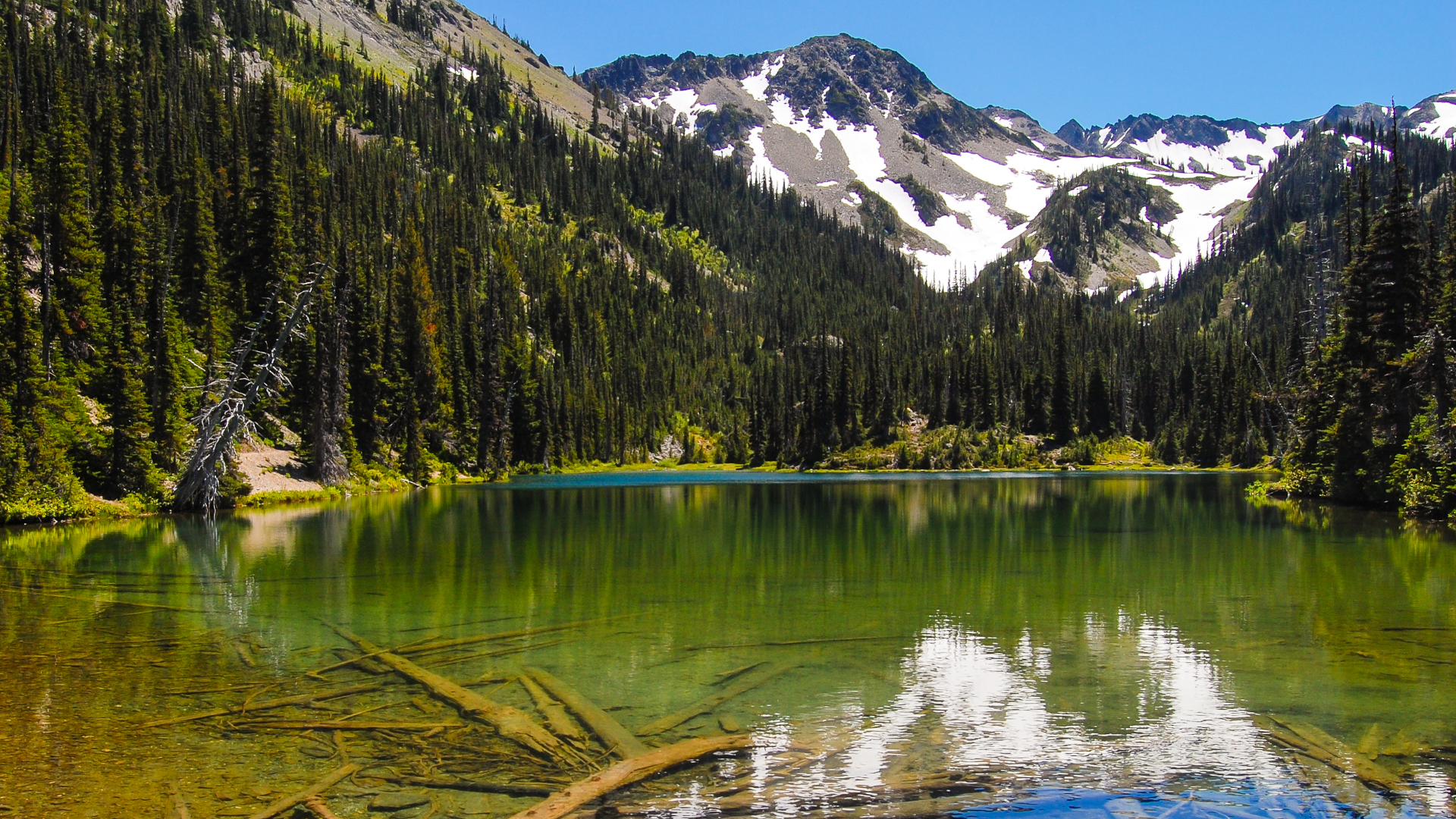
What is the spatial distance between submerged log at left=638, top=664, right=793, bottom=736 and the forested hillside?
3490cm

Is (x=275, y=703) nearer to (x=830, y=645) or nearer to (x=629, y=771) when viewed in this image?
(x=629, y=771)

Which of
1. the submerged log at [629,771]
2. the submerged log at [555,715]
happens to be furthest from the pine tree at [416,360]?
the submerged log at [629,771]

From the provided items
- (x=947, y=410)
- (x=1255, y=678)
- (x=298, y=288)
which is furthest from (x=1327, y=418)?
(x=947, y=410)

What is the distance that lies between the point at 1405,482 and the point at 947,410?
9999 centimetres

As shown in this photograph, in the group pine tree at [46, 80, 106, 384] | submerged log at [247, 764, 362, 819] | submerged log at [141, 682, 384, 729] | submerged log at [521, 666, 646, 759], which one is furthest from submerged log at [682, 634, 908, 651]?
pine tree at [46, 80, 106, 384]

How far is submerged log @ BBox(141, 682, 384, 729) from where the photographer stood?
11695mm

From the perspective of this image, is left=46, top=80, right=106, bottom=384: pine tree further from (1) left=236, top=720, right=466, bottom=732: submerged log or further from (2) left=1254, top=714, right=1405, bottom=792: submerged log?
(2) left=1254, top=714, right=1405, bottom=792: submerged log

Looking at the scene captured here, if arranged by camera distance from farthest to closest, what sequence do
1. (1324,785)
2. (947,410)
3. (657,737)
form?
Result: (947,410), (657,737), (1324,785)

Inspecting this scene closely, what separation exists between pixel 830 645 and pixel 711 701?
4155 millimetres

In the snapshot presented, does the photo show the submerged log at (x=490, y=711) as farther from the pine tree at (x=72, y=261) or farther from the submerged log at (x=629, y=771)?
the pine tree at (x=72, y=261)

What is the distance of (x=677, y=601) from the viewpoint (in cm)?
2128

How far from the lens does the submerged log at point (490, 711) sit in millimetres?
10906

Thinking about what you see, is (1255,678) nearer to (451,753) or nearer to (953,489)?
(451,753)

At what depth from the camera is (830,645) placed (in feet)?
54.2
